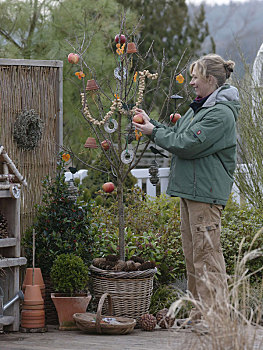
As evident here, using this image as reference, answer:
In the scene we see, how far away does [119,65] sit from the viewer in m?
4.41

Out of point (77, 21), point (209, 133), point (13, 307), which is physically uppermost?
point (77, 21)

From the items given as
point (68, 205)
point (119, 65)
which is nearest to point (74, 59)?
point (119, 65)

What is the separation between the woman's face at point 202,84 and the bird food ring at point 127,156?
0.77 metres

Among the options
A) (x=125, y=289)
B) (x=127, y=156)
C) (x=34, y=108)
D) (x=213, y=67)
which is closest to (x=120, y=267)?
(x=125, y=289)

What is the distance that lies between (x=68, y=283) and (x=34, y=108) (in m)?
1.33

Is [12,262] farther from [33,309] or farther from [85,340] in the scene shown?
[85,340]

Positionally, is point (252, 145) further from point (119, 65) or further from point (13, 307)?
point (13, 307)

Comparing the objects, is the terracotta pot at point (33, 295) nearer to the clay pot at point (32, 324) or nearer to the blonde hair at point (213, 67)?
the clay pot at point (32, 324)

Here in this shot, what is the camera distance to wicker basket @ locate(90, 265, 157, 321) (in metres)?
4.09

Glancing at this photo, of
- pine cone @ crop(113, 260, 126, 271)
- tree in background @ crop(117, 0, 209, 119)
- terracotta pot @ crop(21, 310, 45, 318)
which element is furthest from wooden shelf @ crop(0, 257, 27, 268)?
tree in background @ crop(117, 0, 209, 119)

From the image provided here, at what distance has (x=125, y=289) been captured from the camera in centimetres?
411

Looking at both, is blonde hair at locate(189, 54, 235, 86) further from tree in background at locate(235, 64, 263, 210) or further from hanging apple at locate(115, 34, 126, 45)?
tree in background at locate(235, 64, 263, 210)

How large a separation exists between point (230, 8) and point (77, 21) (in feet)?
61.4

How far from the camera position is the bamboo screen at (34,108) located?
4289mm
